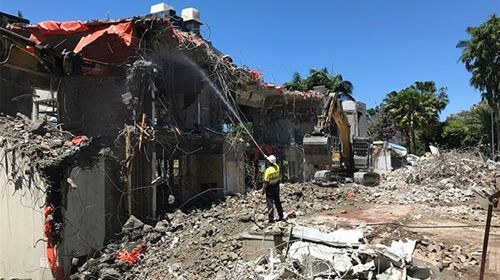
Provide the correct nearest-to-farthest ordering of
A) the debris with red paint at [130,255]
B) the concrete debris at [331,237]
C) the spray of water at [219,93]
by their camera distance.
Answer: the concrete debris at [331,237]
the debris with red paint at [130,255]
the spray of water at [219,93]

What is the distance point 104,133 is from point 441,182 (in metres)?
14.2

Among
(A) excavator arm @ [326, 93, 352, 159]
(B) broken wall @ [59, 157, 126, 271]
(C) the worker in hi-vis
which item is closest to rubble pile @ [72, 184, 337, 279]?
(B) broken wall @ [59, 157, 126, 271]

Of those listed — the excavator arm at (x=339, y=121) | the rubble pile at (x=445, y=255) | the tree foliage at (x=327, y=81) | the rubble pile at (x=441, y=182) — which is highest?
the tree foliage at (x=327, y=81)

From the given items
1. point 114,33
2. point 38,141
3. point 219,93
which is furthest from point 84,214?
point 219,93

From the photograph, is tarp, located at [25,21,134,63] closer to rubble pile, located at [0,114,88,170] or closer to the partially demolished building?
the partially demolished building

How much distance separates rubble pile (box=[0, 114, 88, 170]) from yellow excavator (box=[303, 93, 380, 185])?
7477 mm

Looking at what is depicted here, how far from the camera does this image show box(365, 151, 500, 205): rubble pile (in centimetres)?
1709

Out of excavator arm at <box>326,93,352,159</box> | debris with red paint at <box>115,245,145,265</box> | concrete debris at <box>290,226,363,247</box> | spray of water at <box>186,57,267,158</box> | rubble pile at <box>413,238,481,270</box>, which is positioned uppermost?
spray of water at <box>186,57,267,158</box>

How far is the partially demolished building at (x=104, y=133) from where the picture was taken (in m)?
10.9

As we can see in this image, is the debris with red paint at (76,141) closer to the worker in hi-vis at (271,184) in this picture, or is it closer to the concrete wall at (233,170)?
the worker in hi-vis at (271,184)

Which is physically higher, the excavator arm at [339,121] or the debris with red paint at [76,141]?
the excavator arm at [339,121]

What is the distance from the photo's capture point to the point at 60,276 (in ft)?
34.5

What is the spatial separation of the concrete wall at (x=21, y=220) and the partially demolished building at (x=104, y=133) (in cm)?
3

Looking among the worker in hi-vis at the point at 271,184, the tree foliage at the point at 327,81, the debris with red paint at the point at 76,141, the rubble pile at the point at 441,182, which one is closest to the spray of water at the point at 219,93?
the worker in hi-vis at the point at 271,184
